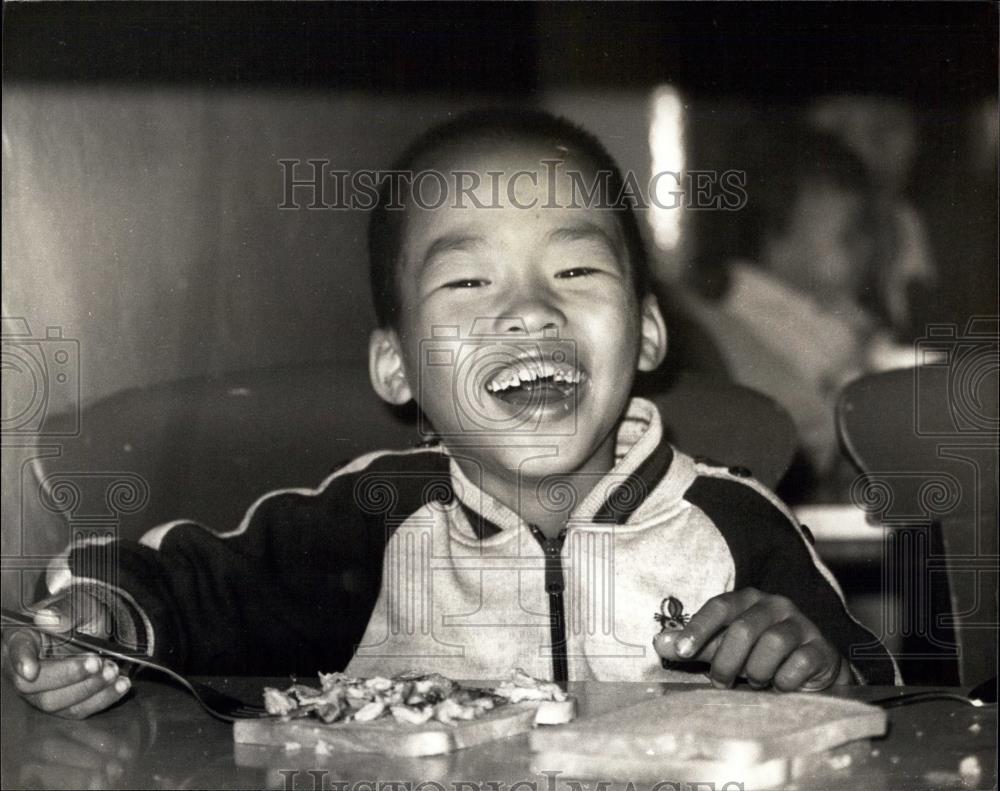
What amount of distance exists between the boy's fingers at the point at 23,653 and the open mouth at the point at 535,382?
39cm

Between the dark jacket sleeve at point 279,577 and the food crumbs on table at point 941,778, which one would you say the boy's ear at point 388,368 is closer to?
the dark jacket sleeve at point 279,577

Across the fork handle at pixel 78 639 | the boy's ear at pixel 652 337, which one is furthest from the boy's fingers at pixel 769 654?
the fork handle at pixel 78 639

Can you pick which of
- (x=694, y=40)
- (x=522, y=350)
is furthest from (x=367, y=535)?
(x=694, y=40)

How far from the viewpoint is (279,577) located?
1082mm

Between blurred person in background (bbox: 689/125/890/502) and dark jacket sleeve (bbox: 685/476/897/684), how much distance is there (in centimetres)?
3

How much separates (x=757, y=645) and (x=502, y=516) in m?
0.21

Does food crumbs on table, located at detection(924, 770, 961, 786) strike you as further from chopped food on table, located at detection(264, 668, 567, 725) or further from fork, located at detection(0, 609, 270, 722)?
fork, located at detection(0, 609, 270, 722)

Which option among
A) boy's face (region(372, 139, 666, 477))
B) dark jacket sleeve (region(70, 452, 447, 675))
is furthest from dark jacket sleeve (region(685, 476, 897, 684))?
dark jacket sleeve (region(70, 452, 447, 675))

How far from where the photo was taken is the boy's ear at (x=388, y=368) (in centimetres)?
108

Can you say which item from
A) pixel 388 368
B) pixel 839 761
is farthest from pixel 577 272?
pixel 839 761

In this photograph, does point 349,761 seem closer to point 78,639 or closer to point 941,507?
point 78,639

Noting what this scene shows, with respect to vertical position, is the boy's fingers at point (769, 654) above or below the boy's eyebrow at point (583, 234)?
below

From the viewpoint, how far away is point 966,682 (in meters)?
1.08

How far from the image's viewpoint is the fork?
941mm
